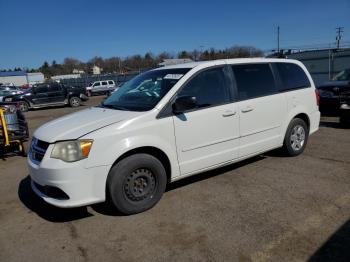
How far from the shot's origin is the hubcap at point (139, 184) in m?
3.89

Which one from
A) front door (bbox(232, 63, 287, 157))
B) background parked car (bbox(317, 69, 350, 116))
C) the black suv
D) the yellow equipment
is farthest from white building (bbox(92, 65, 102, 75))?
front door (bbox(232, 63, 287, 157))

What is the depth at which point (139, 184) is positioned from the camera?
398 cm

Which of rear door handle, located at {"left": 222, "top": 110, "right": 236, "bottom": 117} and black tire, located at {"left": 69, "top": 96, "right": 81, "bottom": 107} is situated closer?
rear door handle, located at {"left": 222, "top": 110, "right": 236, "bottom": 117}

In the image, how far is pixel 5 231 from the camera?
3840 mm

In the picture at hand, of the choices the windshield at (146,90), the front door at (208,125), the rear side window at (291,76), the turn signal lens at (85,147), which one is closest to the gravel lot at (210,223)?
the front door at (208,125)

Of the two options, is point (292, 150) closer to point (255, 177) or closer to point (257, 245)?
point (255, 177)

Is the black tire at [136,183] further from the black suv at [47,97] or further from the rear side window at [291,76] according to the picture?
the black suv at [47,97]

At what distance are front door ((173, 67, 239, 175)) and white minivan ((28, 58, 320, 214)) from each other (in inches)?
0.5

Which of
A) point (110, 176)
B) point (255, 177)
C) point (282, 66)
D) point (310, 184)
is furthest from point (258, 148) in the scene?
point (110, 176)

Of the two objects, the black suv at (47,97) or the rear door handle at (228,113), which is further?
the black suv at (47,97)

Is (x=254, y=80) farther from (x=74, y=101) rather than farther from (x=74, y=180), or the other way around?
(x=74, y=101)

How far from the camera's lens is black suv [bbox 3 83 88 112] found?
2169 centimetres

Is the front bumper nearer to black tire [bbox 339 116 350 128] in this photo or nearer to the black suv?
black tire [bbox 339 116 350 128]

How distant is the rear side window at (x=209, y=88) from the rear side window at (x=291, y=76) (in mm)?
1330
